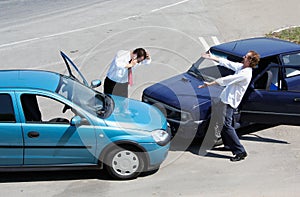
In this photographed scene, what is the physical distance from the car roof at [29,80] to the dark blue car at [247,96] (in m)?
2.08

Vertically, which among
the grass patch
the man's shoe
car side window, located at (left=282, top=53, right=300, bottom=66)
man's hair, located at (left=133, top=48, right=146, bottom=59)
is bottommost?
the man's shoe

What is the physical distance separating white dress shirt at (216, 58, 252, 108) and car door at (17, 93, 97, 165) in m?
2.32

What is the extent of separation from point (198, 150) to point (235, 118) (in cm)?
86

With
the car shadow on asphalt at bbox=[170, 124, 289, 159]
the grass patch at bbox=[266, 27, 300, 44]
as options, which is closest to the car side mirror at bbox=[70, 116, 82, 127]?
the car shadow on asphalt at bbox=[170, 124, 289, 159]

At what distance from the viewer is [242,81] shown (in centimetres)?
834

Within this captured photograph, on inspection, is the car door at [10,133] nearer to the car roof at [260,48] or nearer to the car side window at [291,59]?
the car roof at [260,48]

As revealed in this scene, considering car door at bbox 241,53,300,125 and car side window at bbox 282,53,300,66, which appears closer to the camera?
car door at bbox 241,53,300,125

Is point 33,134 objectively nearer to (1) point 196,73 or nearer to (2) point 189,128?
(2) point 189,128

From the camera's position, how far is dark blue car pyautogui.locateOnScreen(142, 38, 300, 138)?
8.84 metres

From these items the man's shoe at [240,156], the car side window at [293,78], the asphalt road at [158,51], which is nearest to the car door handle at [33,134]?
the asphalt road at [158,51]

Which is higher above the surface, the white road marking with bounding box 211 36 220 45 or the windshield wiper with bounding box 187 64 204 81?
the white road marking with bounding box 211 36 220 45

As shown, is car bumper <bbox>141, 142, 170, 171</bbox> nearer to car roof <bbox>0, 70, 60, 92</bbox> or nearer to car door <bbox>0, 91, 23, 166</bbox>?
car roof <bbox>0, 70, 60, 92</bbox>

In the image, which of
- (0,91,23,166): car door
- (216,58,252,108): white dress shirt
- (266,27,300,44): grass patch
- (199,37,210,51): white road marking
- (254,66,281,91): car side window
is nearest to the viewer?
(0,91,23,166): car door

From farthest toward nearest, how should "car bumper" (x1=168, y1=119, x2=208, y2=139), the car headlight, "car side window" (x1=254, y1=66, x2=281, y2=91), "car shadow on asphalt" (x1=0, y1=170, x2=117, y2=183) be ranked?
"car side window" (x1=254, y1=66, x2=281, y2=91)
"car bumper" (x1=168, y1=119, x2=208, y2=139)
"car shadow on asphalt" (x1=0, y1=170, x2=117, y2=183)
the car headlight
